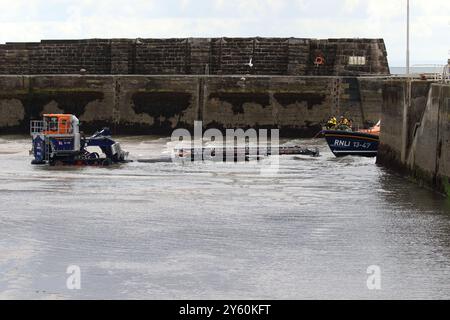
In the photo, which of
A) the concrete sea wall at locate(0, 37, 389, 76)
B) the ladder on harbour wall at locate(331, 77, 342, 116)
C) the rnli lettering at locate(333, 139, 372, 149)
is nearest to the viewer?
the rnli lettering at locate(333, 139, 372, 149)

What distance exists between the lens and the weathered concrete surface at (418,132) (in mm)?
27688

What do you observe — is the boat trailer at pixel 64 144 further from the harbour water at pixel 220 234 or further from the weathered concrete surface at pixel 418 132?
the weathered concrete surface at pixel 418 132

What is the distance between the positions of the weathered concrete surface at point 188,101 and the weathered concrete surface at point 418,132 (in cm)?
905

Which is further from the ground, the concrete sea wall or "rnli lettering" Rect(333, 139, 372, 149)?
the concrete sea wall

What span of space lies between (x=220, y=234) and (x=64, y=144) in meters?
12.6

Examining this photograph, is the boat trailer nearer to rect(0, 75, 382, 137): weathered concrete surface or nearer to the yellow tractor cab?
the yellow tractor cab

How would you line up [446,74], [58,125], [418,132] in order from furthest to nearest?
1. [58,125]
2. [418,132]
3. [446,74]

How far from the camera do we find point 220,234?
22.7m

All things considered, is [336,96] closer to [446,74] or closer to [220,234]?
[446,74]

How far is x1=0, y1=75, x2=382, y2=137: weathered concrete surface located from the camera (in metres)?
45.9

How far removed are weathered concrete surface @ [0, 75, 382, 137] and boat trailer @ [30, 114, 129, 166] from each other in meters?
11.9

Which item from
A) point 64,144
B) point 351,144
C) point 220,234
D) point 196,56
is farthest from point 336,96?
point 220,234

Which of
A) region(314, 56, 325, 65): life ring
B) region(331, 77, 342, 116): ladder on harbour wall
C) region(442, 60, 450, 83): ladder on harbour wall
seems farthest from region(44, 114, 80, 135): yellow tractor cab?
region(314, 56, 325, 65): life ring

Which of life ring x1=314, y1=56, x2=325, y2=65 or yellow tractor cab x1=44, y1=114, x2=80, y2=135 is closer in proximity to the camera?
yellow tractor cab x1=44, y1=114, x2=80, y2=135
